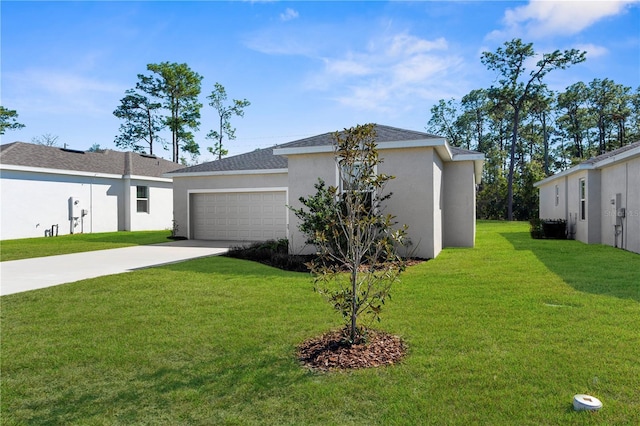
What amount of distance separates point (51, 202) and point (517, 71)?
3629 cm

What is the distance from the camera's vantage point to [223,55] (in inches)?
581

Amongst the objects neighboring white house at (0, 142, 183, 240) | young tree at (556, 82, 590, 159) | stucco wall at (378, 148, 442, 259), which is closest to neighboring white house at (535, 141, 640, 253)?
stucco wall at (378, 148, 442, 259)

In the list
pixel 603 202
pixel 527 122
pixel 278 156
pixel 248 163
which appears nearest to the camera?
pixel 603 202

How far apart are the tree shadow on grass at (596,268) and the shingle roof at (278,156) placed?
169 inches

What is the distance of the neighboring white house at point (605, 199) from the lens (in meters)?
11.7

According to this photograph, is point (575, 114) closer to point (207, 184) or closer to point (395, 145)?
point (395, 145)

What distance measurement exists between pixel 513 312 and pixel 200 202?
589 inches

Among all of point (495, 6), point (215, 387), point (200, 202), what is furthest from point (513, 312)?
point (200, 202)

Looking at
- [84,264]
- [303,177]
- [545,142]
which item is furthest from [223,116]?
[545,142]

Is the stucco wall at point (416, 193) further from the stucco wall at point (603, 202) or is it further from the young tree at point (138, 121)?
the young tree at point (138, 121)

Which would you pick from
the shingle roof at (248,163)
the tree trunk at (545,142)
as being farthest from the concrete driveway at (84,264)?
the tree trunk at (545,142)

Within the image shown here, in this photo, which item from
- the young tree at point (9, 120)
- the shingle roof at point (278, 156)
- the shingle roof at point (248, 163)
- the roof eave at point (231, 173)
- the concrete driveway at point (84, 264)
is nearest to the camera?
the concrete driveway at point (84, 264)

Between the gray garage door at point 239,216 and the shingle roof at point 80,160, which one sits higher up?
the shingle roof at point 80,160

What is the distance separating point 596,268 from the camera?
8.84m
